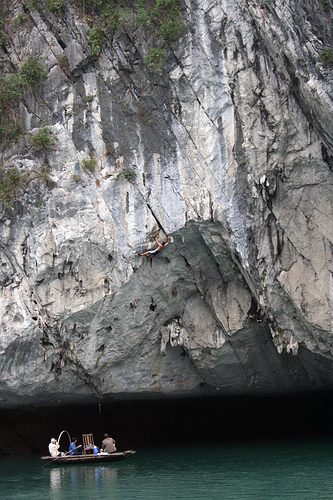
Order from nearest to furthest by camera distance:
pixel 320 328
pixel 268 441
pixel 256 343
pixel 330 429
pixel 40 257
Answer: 1. pixel 320 328
2. pixel 40 257
3. pixel 256 343
4. pixel 268 441
5. pixel 330 429

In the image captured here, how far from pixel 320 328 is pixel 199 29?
8630 millimetres

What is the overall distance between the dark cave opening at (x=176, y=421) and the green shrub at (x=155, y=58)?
35.1 feet

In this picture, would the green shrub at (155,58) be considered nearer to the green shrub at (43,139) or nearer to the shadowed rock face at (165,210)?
the shadowed rock face at (165,210)

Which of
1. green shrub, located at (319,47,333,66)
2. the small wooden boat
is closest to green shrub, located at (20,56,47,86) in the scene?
green shrub, located at (319,47,333,66)

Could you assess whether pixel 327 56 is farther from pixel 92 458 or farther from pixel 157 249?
pixel 92 458

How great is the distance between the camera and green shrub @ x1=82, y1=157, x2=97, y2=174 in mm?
14641

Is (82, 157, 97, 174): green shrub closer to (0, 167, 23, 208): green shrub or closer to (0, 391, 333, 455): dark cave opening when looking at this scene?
(0, 167, 23, 208): green shrub

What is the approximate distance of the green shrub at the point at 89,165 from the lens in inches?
576

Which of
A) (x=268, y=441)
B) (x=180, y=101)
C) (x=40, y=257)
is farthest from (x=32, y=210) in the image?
(x=268, y=441)

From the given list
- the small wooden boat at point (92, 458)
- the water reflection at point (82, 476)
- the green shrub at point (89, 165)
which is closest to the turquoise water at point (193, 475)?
the water reflection at point (82, 476)

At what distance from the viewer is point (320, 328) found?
13.6 m

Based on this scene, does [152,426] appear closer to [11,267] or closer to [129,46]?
[11,267]

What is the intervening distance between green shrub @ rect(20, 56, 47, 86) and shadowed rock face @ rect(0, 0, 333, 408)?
27 centimetres

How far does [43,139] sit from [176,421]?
1120 cm
